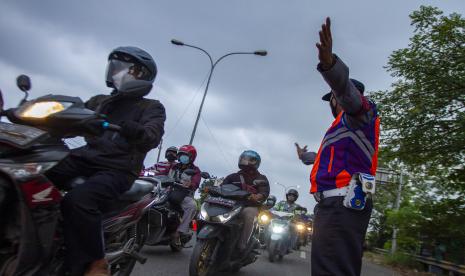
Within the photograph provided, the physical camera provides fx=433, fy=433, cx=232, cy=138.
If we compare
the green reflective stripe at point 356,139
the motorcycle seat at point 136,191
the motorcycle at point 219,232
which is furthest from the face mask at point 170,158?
the green reflective stripe at point 356,139

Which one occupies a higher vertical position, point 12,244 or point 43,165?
point 43,165

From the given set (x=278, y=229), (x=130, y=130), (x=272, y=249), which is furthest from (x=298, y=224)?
(x=130, y=130)

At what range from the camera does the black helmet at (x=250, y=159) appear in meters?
6.66

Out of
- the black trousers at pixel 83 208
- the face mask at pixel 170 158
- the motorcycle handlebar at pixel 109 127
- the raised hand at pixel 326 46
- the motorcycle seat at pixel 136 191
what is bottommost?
the black trousers at pixel 83 208

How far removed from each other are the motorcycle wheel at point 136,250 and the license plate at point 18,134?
156 centimetres

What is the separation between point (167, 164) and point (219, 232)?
3204mm

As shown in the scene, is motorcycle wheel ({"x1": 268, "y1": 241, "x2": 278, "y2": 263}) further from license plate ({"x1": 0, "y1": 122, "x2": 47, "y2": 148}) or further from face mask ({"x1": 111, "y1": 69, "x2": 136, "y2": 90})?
license plate ({"x1": 0, "y1": 122, "x2": 47, "y2": 148})

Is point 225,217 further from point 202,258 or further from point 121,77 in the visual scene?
point 121,77

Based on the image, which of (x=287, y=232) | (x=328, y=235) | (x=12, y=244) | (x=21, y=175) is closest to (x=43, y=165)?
(x=21, y=175)

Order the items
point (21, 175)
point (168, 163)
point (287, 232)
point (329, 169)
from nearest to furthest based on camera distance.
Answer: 1. point (21, 175)
2. point (329, 169)
3. point (168, 163)
4. point (287, 232)

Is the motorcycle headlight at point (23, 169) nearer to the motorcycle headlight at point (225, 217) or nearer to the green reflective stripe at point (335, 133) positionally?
the green reflective stripe at point (335, 133)

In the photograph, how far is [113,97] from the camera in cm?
340

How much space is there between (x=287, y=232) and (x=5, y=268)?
8366 mm

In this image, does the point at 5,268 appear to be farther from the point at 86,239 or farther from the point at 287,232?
the point at 287,232
